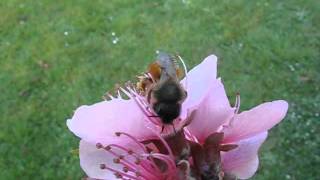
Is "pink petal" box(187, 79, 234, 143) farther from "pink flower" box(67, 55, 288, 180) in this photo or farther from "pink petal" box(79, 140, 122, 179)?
"pink petal" box(79, 140, 122, 179)

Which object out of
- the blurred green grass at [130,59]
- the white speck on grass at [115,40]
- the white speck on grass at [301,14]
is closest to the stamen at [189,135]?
the blurred green grass at [130,59]

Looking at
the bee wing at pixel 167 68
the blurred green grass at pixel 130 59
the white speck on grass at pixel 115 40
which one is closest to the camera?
the bee wing at pixel 167 68

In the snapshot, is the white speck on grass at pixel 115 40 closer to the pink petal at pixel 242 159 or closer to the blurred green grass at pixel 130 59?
the blurred green grass at pixel 130 59

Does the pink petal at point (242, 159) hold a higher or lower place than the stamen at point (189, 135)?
lower

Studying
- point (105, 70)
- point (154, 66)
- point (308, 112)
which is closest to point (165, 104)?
point (154, 66)

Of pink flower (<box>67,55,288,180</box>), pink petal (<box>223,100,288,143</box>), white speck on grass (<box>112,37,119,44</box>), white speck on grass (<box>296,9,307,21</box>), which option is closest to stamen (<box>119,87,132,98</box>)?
pink flower (<box>67,55,288,180</box>)

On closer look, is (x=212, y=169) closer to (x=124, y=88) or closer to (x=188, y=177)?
(x=188, y=177)
